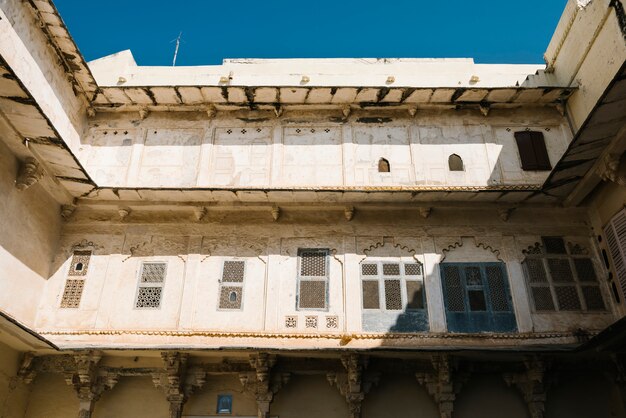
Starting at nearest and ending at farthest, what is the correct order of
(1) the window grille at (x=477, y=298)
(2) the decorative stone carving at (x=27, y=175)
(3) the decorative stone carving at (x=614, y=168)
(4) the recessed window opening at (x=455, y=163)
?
1. (3) the decorative stone carving at (x=614, y=168)
2. (2) the decorative stone carving at (x=27, y=175)
3. (1) the window grille at (x=477, y=298)
4. (4) the recessed window opening at (x=455, y=163)

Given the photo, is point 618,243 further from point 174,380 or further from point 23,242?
point 23,242

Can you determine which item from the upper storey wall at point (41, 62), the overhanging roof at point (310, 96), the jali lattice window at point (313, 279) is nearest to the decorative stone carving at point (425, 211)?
the jali lattice window at point (313, 279)

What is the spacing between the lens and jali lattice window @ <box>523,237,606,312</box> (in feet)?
28.5

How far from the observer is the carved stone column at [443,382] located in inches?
315

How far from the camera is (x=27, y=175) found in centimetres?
817

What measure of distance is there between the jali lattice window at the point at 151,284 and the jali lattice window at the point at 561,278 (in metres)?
6.56

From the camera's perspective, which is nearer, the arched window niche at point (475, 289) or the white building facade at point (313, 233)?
the white building facade at point (313, 233)

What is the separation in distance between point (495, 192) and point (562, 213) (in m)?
1.62

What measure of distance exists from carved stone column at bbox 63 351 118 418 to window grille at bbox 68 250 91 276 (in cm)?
161

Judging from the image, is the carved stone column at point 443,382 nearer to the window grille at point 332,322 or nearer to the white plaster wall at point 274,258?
the white plaster wall at point 274,258

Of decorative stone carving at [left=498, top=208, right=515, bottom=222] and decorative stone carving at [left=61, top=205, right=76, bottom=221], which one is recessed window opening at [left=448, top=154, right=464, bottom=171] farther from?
decorative stone carving at [left=61, top=205, right=76, bottom=221]

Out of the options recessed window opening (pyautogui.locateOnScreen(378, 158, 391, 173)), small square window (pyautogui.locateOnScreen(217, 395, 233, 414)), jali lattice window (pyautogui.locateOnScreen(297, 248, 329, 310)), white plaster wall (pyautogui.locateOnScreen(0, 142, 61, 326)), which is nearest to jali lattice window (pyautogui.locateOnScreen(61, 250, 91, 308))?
white plaster wall (pyautogui.locateOnScreen(0, 142, 61, 326))

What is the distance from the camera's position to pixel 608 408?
321 inches

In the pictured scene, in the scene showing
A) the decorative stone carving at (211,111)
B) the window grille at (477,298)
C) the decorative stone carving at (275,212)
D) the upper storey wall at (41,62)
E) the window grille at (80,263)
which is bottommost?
the window grille at (477,298)
